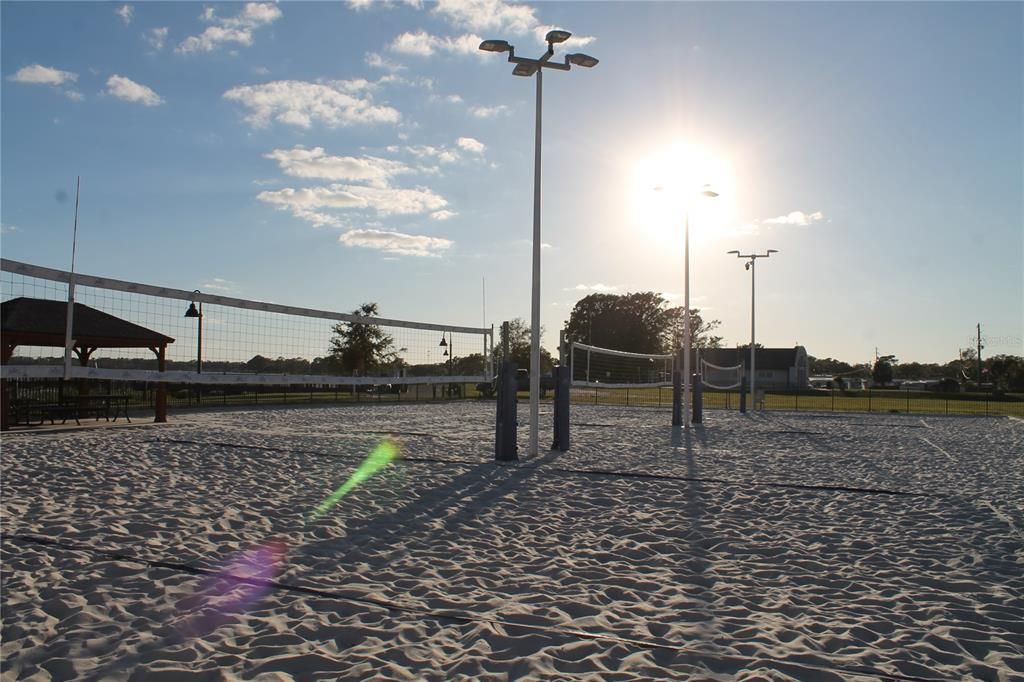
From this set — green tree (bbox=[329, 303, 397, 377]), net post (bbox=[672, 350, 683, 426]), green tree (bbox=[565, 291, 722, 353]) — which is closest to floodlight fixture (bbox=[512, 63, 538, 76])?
net post (bbox=[672, 350, 683, 426])

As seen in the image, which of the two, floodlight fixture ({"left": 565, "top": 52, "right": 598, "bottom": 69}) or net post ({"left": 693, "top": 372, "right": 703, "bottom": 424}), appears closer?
floodlight fixture ({"left": 565, "top": 52, "right": 598, "bottom": 69})

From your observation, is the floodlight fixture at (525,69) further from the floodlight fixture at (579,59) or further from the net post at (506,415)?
the net post at (506,415)

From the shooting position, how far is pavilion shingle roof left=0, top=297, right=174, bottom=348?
13766 millimetres

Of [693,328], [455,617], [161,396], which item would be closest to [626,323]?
[693,328]

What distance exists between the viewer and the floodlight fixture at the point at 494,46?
10055 millimetres

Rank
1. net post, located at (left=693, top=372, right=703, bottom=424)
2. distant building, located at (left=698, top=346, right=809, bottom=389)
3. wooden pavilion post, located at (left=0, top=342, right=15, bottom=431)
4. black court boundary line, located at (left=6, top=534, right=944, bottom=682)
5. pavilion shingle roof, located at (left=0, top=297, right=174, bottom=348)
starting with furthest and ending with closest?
1. distant building, located at (left=698, top=346, right=809, bottom=389)
2. net post, located at (left=693, top=372, right=703, bottom=424)
3. pavilion shingle roof, located at (left=0, top=297, right=174, bottom=348)
4. wooden pavilion post, located at (left=0, top=342, right=15, bottom=431)
5. black court boundary line, located at (left=6, top=534, right=944, bottom=682)

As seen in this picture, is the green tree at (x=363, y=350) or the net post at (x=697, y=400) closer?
the net post at (x=697, y=400)

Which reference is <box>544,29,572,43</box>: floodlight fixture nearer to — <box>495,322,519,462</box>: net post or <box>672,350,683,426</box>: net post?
<box>495,322,519,462</box>: net post

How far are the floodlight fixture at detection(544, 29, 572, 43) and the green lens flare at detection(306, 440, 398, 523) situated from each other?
5.85 m

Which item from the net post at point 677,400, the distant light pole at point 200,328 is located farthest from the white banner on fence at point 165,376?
the net post at point 677,400

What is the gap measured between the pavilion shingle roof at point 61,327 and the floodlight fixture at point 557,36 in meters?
10.1

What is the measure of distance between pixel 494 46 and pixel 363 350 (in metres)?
29.8

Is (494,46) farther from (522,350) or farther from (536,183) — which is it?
(522,350)

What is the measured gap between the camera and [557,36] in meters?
9.95
